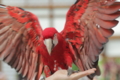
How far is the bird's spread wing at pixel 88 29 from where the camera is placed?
555 millimetres

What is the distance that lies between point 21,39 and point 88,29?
17 centimetres

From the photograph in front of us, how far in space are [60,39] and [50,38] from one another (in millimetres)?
28

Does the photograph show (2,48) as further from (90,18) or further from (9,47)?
(90,18)

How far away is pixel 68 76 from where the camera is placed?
0.50 m

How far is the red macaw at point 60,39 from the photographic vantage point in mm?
553

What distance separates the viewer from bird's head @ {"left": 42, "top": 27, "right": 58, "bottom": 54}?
53 cm

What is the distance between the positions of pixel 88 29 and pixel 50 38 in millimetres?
103

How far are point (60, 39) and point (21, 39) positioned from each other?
0.10 meters

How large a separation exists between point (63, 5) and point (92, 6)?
47.1 inches

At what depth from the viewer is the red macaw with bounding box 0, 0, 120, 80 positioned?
0.55 metres

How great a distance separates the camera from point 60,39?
55cm

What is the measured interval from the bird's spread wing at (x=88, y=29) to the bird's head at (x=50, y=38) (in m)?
0.05

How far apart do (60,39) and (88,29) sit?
0.08 metres

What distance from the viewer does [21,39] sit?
1.92 ft
